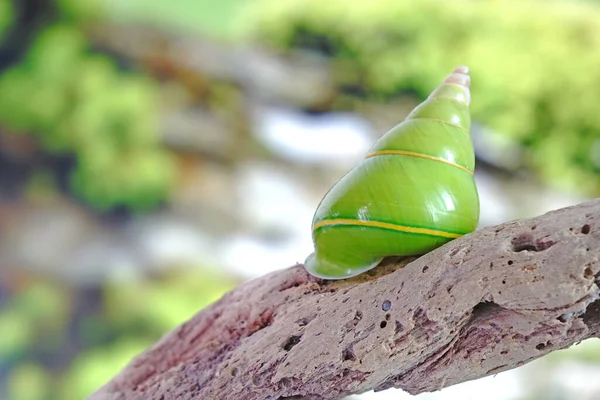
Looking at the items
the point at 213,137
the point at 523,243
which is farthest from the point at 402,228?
the point at 213,137

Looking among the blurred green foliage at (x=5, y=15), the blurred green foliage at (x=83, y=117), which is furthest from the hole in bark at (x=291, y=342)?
the blurred green foliage at (x=5, y=15)

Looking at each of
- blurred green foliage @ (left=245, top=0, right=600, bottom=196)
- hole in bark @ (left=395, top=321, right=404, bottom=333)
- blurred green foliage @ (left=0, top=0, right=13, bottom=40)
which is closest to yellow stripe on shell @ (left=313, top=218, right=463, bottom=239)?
hole in bark @ (left=395, top=321, right=404, bottom=333)

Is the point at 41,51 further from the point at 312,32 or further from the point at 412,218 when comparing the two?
the point at 412,218

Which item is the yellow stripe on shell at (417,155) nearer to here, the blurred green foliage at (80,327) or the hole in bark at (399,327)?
the hole in bark at (399,327)

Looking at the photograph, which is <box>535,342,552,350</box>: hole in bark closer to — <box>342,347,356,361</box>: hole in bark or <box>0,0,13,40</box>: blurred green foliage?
<box>342,347,356,361</box>: hole in bark

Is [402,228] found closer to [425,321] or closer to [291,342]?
[425,321]

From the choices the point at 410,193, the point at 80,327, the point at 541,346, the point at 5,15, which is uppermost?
the point at 5,15
